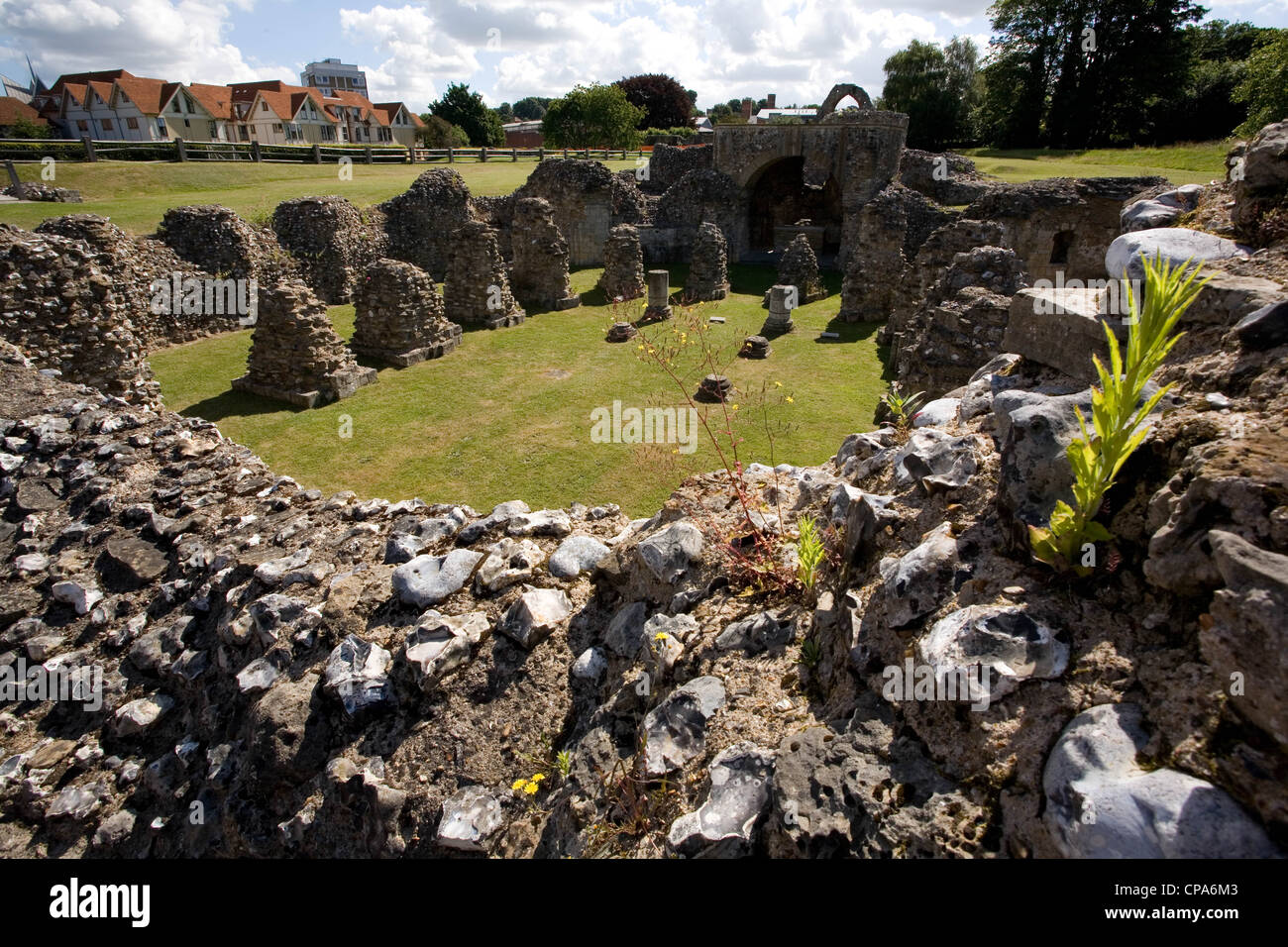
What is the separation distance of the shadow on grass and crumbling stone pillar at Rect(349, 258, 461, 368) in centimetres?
289

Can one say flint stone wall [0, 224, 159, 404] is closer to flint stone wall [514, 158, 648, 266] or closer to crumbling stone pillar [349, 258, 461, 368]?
crumbling stone pillar [349, 258, 461, 368]

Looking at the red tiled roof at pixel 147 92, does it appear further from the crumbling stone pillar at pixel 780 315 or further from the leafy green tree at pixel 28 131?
the crumbling stone pillar at pixel 780 315

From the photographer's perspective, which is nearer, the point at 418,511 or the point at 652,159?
the point at 418,511

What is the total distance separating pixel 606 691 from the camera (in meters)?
3.28

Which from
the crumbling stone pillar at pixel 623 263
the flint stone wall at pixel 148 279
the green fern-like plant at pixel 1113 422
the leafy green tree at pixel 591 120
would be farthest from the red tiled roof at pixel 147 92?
the green fern-like plant at pixel 1113 422

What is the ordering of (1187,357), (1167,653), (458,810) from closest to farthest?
1. (1167,653)
2. (1187,357)
3. (458,810)

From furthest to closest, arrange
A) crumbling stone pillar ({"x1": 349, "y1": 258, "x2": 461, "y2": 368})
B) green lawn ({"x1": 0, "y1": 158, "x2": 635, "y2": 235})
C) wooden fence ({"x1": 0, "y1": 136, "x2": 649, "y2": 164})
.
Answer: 1. wooden fence ({"x1": 0, "y1": 136, "x2": 649, "y2": 164})
2. green lawn ({"x1": 0, "y1": 158, "x2": 635, "y2": 235})
3. crumbling stone pillar ({"x1": 349, "y1": 258, "x2": 461, "y2": 368})

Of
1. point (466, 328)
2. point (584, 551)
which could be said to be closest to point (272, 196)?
point (466, 328)

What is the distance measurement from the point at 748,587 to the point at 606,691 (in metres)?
0.84

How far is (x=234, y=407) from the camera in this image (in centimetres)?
1192

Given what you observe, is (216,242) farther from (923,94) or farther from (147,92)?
(147,92)

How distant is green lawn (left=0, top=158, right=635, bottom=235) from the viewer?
20.6 m

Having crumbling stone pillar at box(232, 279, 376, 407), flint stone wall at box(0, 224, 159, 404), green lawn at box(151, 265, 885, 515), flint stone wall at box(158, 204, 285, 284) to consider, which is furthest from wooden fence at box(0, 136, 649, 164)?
crumbling stone pillar at box(232, 279, 376, 407)
